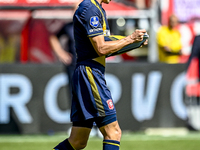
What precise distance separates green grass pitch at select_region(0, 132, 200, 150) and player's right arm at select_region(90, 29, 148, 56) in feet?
9.55

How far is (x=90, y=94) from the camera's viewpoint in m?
4.71

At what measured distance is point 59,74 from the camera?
870 centimetres

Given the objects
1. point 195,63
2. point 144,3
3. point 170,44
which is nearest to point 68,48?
point 170,44

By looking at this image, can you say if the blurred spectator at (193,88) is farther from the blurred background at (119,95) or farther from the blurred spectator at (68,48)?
the blurred spectator at (68,48)

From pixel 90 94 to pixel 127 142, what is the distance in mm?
3203

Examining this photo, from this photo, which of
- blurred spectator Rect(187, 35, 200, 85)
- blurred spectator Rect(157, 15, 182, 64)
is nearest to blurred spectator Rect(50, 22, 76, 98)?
blurred spectator Rect(157, 15, 182, 64)

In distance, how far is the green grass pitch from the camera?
23.9ft

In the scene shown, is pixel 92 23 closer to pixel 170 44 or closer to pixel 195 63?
pixel 170 44

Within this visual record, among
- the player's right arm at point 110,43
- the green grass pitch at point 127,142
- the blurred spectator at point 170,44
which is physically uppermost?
the player's right arm at point 110,43

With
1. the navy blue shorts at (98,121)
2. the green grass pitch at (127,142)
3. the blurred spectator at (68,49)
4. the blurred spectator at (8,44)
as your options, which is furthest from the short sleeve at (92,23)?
the blurred spectator at (8,44)

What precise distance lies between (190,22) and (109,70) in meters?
4.94

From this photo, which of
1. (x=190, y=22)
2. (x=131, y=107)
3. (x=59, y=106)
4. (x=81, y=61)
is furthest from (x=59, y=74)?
(x=190, y=22)

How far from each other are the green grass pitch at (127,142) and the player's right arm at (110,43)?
2911 millimetres

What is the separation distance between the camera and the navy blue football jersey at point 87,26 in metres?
4.59
